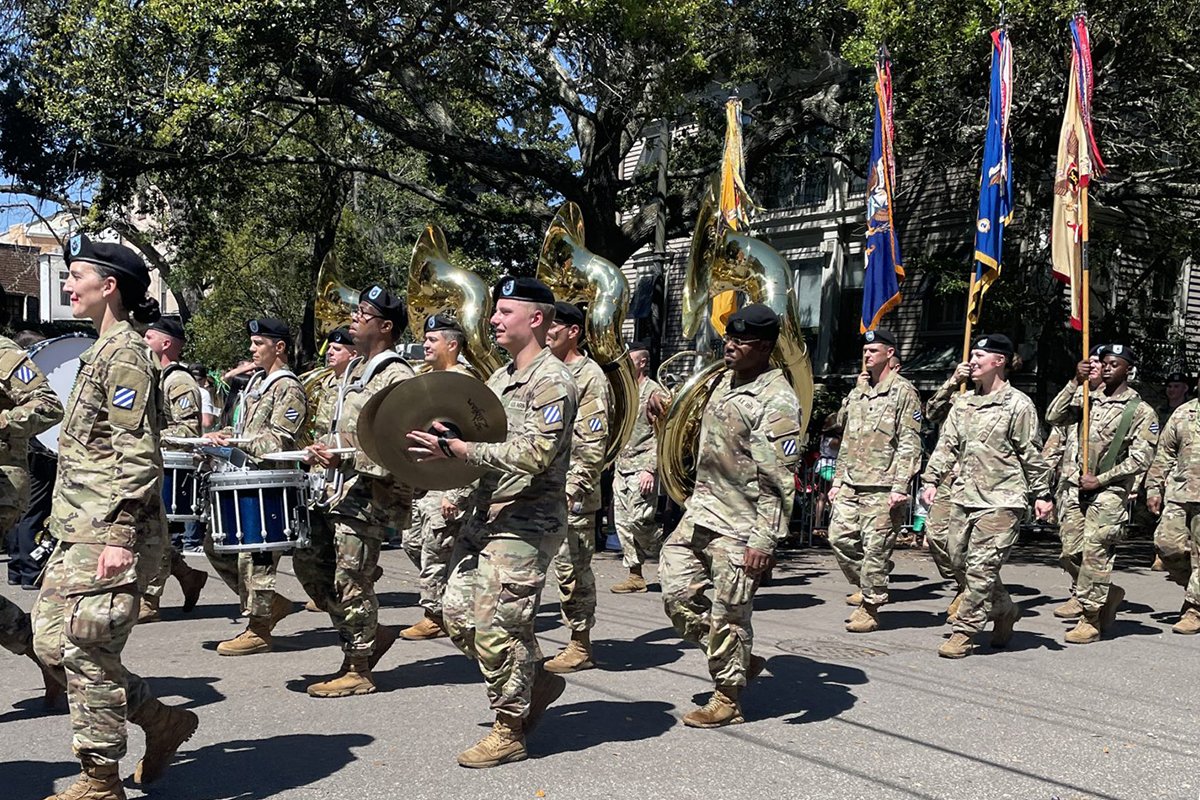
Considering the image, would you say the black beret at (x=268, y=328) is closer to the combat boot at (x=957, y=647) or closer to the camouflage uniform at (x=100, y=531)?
the camouflage uniform at (x=100, y=531)

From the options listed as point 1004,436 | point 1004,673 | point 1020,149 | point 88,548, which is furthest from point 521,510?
point 1020,149

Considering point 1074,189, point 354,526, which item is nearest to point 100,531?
point 354,526

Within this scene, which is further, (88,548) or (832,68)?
(832,68)

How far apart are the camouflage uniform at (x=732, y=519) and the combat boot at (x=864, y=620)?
3201 millimetres

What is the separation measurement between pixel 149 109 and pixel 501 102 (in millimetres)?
4918

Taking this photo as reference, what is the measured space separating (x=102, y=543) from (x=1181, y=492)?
7807mm

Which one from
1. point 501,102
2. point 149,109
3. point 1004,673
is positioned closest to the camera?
point 1004,673

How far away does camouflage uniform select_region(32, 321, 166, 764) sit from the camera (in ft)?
15.4

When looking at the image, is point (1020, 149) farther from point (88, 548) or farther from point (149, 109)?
point (88, 548)

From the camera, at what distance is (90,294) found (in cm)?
496

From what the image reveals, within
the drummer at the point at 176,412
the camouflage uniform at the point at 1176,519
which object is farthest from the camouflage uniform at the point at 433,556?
the camouflage uniform at the point at 1176,519

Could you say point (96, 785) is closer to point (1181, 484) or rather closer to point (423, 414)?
point (423, 414)

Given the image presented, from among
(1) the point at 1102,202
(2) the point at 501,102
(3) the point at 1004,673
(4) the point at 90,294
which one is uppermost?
(2) the point at 501,102

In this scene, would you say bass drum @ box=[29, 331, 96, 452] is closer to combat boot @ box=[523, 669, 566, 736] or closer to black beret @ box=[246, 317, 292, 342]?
black beret @ box=[246, 317, 292, 342]
